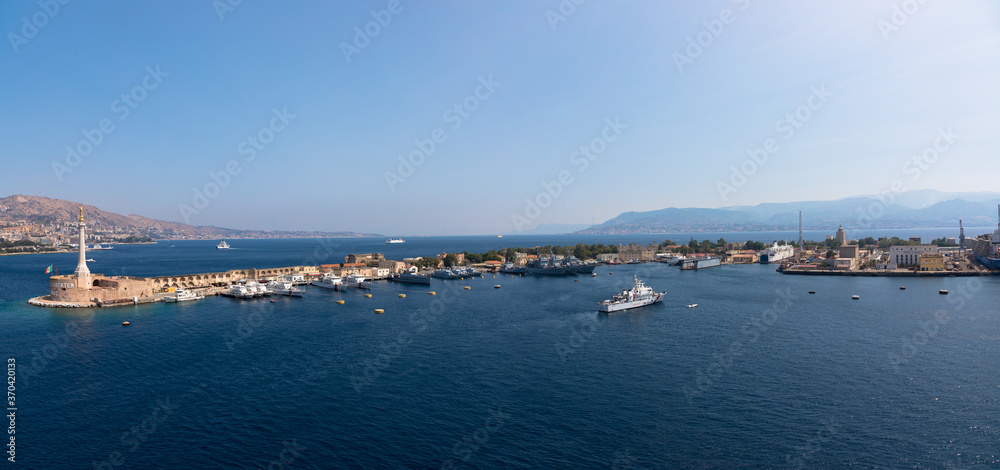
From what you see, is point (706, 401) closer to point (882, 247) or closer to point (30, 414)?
point (30, 414)

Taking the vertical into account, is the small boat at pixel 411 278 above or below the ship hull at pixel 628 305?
above

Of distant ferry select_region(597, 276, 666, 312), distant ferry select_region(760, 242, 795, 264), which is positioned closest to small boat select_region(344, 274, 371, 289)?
distant ferry select_region(597, 276, 666, 312)

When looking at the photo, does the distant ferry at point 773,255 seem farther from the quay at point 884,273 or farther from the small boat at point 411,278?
the small boat at point 411,278

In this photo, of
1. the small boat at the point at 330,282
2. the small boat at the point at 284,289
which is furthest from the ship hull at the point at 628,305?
the small boat at the point at 284,289

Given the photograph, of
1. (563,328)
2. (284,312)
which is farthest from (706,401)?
(284,312)

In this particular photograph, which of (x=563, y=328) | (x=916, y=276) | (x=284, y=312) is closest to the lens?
(x=563, y=328)

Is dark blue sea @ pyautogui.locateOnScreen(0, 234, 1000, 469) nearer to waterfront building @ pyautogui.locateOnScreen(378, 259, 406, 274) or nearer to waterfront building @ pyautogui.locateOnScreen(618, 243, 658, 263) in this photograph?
waterfront building @ pyautogui.locateOnScreen(378, 259, 406, 274)
